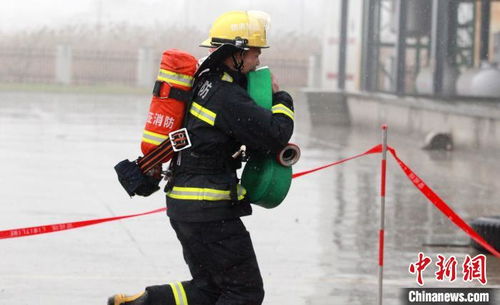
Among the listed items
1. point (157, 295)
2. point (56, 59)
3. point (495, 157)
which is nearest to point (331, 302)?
point (157, 295)

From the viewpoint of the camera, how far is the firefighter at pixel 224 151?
5996mm

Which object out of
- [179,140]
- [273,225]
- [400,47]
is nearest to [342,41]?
[400,47]

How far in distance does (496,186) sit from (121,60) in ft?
108

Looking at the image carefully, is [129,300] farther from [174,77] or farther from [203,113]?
[174,77]

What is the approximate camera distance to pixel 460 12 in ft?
85.1

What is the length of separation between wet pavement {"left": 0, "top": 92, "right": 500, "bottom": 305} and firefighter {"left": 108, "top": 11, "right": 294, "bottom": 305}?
5.95 ft

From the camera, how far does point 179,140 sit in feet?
19.8

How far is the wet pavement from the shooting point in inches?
330

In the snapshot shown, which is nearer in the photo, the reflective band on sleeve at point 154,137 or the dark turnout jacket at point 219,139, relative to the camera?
the dark turnout jacket at point 219,139

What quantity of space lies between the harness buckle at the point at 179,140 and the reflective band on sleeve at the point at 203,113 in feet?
0.34

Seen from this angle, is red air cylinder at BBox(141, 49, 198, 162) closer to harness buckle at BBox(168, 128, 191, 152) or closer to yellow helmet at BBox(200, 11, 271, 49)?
harness buckle at BBox(168, 128, 191, 152)

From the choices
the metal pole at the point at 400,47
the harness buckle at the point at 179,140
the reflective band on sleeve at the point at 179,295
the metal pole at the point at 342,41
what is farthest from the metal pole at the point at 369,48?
the harness buckle at the point at 179,140

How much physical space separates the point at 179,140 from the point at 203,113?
0.17 metres
